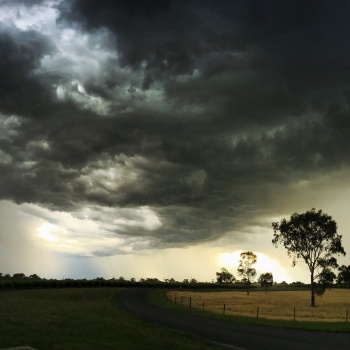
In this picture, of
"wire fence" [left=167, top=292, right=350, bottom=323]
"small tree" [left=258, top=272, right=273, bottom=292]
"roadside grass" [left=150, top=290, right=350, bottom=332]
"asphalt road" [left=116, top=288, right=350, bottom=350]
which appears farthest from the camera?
"small tree" [left=258, top=272, right=273, bottom=292]

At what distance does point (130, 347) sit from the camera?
21.4 m

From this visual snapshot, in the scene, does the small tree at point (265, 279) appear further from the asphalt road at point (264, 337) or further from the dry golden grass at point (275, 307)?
the asphalt road at point (264, 337)

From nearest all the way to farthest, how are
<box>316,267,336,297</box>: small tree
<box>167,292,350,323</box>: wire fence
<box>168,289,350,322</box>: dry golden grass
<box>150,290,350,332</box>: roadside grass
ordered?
<box>150,290,350,332</box>: roadside grass → <box>167,292,350,323</box>: wire fence → <box>168,289,350,322</box>: dry golden grass → <box>316,267,336,297</box>: small tree

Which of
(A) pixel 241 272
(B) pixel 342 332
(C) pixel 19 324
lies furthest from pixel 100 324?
(A) pixel 241 272

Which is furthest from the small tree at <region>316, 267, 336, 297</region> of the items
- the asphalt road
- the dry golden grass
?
the asphalt road

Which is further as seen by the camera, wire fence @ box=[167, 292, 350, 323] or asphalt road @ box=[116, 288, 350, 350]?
wire fence @ box=[167, 292, 350, 323]

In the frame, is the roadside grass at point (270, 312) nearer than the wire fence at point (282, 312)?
Yes

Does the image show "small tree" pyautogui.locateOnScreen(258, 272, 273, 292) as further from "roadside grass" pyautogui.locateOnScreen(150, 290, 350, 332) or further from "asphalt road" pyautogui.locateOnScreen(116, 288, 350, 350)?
"asphalt road" pyautogui.locateOnScreen(116, 288, 350, 350)

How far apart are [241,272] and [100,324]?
111243 millimetres

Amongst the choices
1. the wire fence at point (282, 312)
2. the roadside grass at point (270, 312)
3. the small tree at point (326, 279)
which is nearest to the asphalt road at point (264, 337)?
the roadside grass at point (270, 312)

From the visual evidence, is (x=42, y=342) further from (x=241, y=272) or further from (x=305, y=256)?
(x=241, y=272)

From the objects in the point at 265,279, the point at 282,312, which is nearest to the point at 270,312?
the point at 282,312

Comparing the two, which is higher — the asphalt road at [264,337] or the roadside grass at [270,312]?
the asphalt road at [264,337]

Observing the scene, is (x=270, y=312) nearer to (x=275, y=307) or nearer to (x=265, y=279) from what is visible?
(x=275, y=307)
